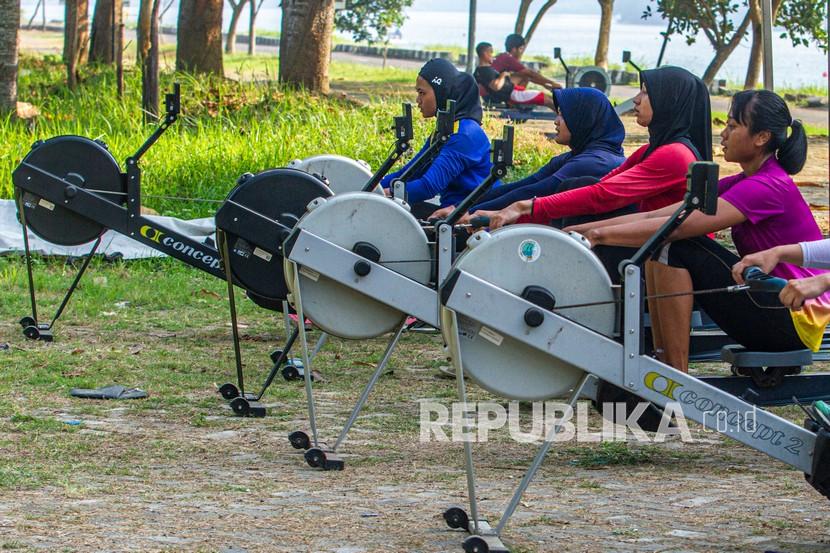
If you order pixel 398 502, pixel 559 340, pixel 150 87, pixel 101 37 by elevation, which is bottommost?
pixel 398 502

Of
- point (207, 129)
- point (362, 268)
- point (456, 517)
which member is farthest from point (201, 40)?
point (456, 517)

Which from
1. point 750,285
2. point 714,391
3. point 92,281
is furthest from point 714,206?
point 92,281

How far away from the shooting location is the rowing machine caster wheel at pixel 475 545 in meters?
3.95

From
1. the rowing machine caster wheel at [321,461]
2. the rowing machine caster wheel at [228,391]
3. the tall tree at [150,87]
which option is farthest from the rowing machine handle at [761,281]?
the tall tree at [150,87]

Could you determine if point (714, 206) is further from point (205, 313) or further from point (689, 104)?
point (205, 313)

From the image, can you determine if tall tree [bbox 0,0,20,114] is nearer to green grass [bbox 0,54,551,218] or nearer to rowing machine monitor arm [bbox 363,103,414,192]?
green grass [bbox 0,54,551,218]

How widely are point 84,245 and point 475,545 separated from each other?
5.95 meters

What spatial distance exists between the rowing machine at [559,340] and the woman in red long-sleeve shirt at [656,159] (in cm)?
120

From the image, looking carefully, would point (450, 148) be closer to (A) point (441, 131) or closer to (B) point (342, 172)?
(B) point (342, 172)

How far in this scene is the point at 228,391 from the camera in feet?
19.9

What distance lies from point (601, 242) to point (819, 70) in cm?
3554

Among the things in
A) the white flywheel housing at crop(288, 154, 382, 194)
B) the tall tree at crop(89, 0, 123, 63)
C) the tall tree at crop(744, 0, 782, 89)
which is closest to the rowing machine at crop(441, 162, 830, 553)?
the white flywheel housing at crop(288, 154, 382, 194)

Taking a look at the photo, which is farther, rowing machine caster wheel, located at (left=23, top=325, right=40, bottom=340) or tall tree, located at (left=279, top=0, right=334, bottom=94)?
tall tree, located at (left=279, top=0, right=334, bottom=94)

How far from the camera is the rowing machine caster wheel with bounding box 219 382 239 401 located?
6.05 meters
